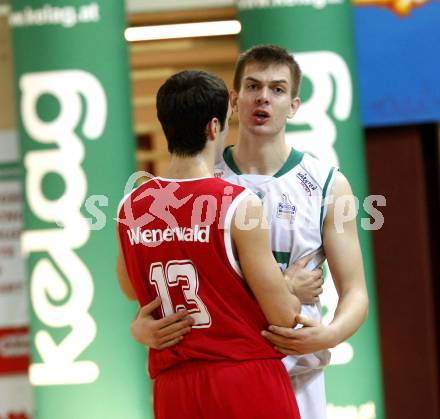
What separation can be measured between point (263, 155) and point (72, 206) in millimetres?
1777

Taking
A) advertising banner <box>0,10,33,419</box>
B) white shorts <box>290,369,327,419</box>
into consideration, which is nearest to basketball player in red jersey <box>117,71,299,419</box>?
white shorts <box>290,369,327,419</box>

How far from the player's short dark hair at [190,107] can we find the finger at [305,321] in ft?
1.92

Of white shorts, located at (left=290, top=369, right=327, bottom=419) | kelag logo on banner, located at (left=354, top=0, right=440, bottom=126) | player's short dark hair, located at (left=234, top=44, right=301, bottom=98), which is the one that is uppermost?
kelag logo on banner, located at (left=354, top=0, right=440, bottom=126)

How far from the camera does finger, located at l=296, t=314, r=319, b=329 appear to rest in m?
3.12

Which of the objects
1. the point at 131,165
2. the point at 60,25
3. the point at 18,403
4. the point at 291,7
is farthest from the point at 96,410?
the point at 291,7

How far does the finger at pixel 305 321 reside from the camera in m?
3.12

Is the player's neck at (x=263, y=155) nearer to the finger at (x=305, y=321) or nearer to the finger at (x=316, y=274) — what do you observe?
the finger at (x=316, y=274)

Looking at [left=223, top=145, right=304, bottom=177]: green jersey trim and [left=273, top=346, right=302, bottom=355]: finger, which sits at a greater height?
[left=223, top=145, right=304, bottom=177]: green jersey trim

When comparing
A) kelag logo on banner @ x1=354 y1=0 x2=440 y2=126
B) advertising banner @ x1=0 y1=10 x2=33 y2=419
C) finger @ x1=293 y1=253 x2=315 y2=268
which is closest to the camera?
finger @ x1=293 y1=253 x2=315 y2=268

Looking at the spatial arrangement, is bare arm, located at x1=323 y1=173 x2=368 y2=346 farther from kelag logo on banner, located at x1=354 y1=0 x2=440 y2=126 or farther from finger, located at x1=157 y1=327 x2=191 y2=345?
kelag logo on banner, located at x1=354 y1=0 x2=440 y2=126

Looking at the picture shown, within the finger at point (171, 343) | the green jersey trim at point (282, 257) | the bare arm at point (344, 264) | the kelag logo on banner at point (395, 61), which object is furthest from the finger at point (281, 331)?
the kelag logo on banner at point (395, 61)

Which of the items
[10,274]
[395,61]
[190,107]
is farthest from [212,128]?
[395,61]

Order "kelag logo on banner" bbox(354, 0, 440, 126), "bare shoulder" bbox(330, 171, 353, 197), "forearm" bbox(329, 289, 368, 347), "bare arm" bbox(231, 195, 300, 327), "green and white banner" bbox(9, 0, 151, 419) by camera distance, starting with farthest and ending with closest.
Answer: "kelag logo on banner" bbox(354, 0, 440, 126)
"green and white banner" bbox(9, 0, 151, 419)
"bare shoulder" bbox(330, 171, 353, 197)
"forearm" bbox(329, 289, 368, 347)
"bare arm" bbox(231, 195, 300, 327)

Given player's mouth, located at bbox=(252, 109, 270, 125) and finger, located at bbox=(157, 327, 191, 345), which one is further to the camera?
player's mouth, located at bbox=(252, 109, 270, 125)
